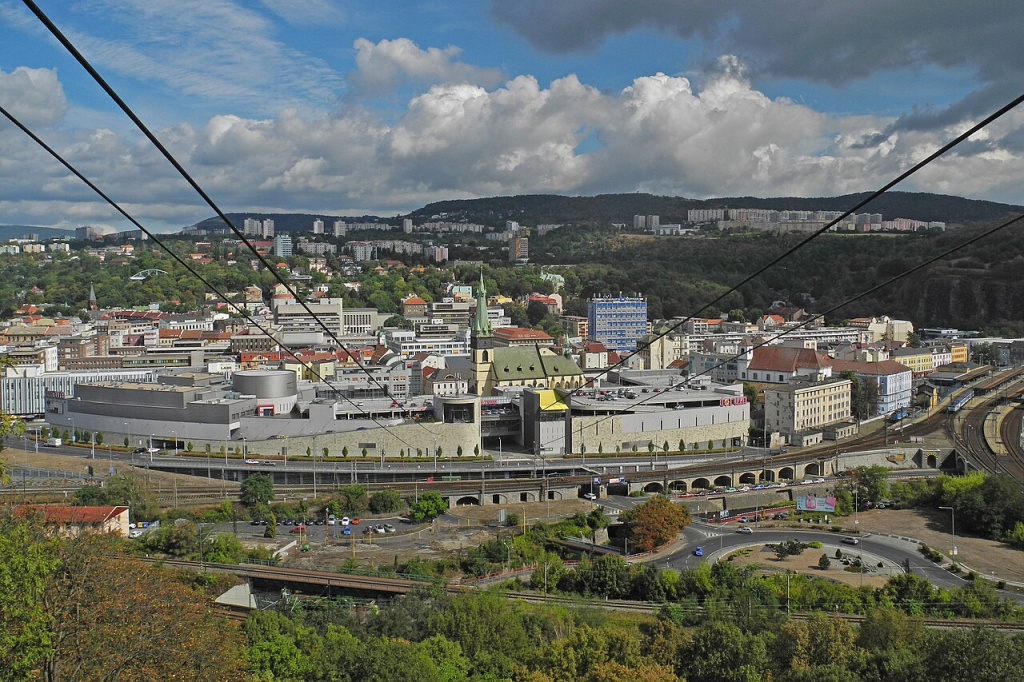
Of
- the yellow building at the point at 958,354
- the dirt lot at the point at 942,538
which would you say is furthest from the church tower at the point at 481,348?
the yellow building at the point at 958,354

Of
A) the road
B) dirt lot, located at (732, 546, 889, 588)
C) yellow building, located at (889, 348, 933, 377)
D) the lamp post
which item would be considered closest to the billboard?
the road

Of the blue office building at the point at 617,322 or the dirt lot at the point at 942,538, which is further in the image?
the blue office building at the point at 617,322

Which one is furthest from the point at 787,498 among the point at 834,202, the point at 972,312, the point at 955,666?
the point at 834,202

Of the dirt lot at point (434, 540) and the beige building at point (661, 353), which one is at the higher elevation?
the beige building at point (661, 353)

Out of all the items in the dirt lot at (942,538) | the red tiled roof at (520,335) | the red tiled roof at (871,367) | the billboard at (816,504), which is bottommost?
the dirt lot at (942,538)

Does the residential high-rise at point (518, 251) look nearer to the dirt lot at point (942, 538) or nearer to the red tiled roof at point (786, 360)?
the red tiled roof at point (786, 360)

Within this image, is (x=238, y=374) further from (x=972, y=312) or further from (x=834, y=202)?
(x=834, y=202)
